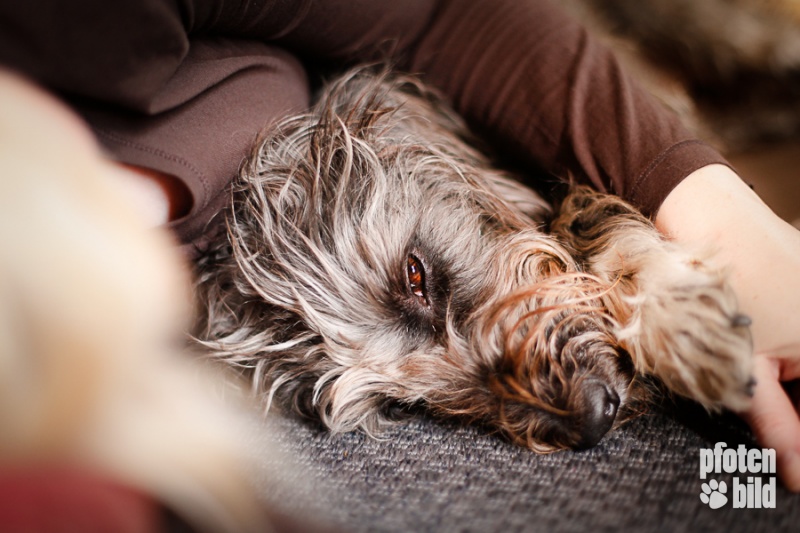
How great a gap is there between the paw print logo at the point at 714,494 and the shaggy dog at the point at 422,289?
206mm

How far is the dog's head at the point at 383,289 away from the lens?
1136mm

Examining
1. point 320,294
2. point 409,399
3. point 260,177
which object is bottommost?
point 409,399

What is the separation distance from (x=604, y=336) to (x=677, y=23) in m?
1.38

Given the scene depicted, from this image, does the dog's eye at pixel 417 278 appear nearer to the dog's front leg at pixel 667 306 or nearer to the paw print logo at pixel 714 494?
the dog's front leg at pixel 667 306

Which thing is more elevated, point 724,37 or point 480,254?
point 724,37

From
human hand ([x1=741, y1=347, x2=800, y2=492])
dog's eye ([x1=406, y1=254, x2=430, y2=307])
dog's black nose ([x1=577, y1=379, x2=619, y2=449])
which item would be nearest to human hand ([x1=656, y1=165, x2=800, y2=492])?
human hand ([x1=741, y1=347, x2=800, y2=492])

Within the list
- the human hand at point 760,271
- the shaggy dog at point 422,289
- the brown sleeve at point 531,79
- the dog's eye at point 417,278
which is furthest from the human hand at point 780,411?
the dog's eye at point 417,278

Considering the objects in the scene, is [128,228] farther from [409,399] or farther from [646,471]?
[646,471]

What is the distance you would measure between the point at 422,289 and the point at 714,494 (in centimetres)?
63

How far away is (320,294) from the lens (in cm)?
122

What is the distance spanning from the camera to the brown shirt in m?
0.86

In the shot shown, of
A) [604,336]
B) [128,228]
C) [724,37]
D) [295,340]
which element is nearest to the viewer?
[128,228]

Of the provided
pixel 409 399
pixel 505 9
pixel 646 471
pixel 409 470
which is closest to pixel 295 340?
pixel 409 399

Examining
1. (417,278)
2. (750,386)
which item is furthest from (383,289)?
(750,386)
